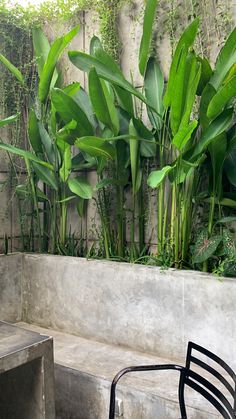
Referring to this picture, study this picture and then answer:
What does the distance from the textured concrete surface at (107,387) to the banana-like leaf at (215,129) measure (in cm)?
103

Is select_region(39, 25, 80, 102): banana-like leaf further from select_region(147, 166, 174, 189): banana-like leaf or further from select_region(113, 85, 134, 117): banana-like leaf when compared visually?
select_region(147, 166, 174, 189): banana-like leaf

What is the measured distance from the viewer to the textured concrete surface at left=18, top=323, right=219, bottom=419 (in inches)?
60.2

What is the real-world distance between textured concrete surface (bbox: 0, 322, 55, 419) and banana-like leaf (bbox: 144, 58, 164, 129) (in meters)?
1.25

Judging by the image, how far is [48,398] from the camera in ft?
4.55

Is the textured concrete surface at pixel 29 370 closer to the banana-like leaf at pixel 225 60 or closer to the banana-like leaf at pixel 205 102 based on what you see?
the banana-like leaf at pixel 205 102

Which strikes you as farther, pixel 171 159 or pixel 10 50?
pixel 10 50

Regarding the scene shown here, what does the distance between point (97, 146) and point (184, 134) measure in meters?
Result: 0.50

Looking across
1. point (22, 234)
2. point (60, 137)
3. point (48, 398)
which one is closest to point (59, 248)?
point (22, 234)

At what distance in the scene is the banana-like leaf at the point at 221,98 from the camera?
59.9 inches

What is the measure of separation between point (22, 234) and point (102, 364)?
1.21 m

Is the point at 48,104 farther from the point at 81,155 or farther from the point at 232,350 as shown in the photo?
the point at 232,350

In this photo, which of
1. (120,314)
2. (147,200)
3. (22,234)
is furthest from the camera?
(22,234)

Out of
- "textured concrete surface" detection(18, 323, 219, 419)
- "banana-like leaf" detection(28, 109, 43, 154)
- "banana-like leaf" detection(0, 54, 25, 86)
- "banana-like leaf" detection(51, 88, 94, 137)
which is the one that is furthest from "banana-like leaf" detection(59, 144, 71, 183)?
"textured concrete surface" detection(18, 323, 219, 419)

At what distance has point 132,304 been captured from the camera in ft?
6.82
